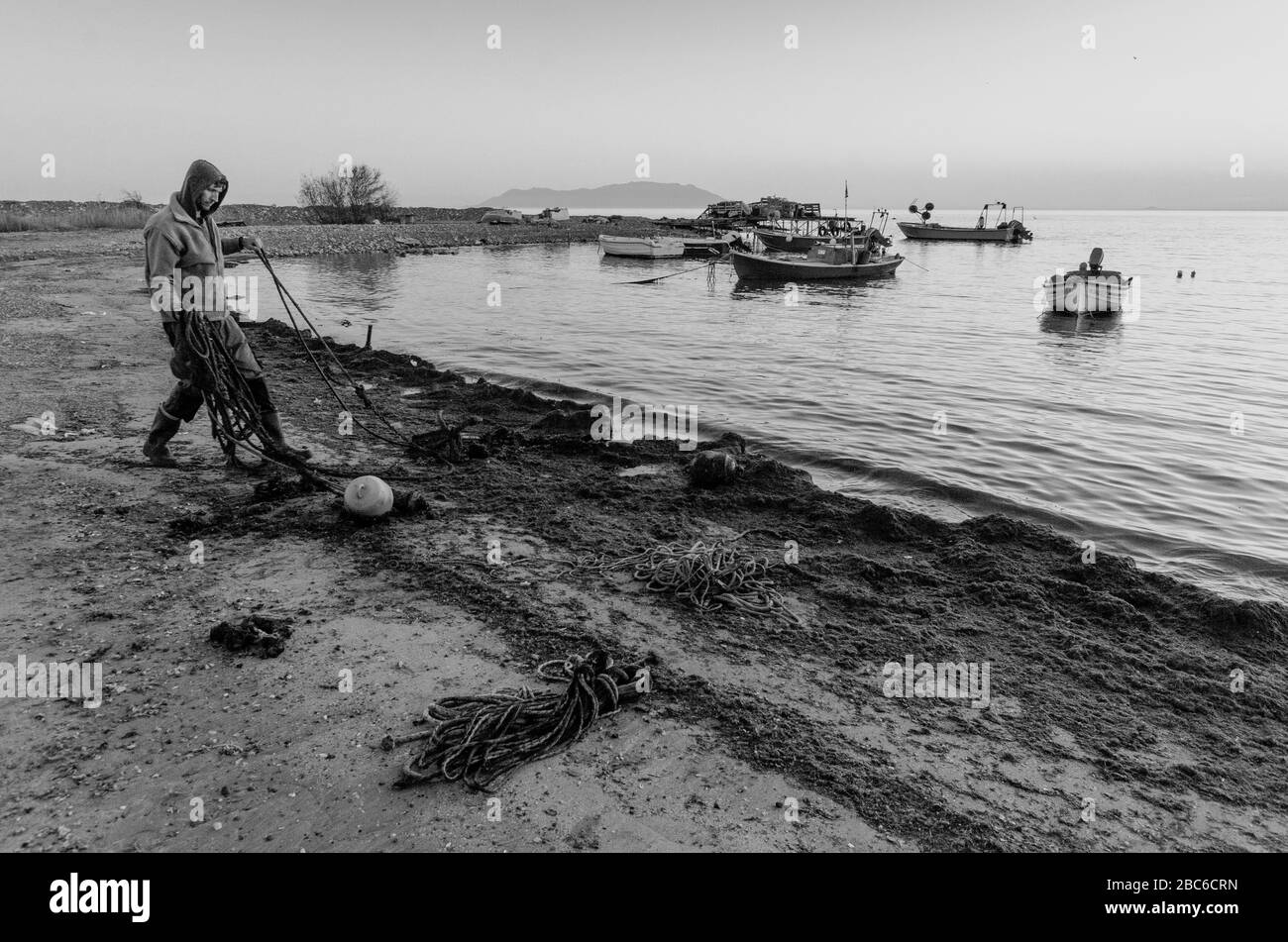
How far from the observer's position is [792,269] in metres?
34.8

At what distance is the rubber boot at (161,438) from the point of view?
7.17m

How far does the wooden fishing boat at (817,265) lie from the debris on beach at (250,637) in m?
32.3

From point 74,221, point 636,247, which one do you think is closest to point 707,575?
point 636,247

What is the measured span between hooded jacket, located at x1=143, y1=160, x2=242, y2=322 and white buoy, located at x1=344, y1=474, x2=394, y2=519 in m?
1.96

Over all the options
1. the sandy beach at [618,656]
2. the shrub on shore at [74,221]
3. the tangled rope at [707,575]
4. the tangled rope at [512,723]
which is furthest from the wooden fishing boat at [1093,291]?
the shrub on shore at [74,221]

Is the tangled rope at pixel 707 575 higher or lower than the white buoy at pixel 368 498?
lower

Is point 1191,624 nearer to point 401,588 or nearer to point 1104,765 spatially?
point 1104,765

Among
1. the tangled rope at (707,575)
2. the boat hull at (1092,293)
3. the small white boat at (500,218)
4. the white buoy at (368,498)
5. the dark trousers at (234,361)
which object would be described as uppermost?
the small white boat at (500,218)

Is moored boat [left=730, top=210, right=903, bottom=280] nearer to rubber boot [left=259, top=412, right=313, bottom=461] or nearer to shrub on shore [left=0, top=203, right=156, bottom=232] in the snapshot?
rubber boot [left=259, top=412, right=313, bottom=461]

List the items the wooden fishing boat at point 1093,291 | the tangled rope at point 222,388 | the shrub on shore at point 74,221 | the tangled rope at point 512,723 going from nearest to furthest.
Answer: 1. the tangled rope at point 512,723
2. the tangled rope at point 222,388
3. the wooden fishing boat at point 1093,291
4. the shrub on shore at point 74,221

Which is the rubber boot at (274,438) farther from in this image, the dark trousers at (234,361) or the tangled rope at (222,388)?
the dark trousers at (234,361)

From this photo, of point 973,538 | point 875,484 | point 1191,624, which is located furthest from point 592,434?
point 1191,624

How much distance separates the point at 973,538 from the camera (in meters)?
6.97
